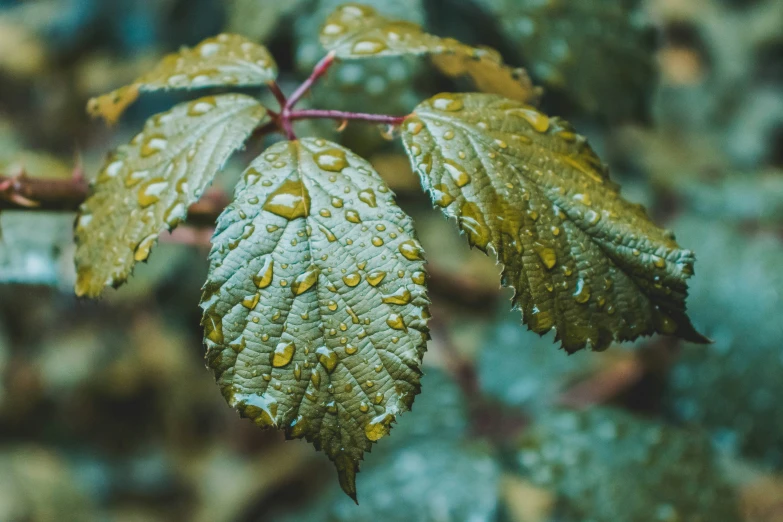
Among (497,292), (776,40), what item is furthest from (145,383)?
(776,40)

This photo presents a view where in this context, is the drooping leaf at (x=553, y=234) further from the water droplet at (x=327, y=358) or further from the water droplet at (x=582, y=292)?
the water droplet at (x=327, y=358)

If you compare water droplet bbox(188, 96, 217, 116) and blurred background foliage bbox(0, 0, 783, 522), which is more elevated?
water droplet bbox(188, 96, 217, 116)

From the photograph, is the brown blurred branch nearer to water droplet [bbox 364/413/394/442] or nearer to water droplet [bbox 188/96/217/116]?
water droplet [bbox 188/96/217/116]

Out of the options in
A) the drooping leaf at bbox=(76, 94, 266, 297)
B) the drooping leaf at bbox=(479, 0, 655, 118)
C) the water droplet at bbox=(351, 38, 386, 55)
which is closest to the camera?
the drooping leaf at bbox=(76, 94, 266, 297)

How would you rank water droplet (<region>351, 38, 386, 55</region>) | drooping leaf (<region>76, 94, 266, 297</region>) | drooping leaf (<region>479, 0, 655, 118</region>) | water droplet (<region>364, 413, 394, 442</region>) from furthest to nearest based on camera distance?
drooping leaf (<region>479, 0, 655, 118</region>), water droplet (<region>351, 38, 386, 55</region>), drooping leaf (<region>76, 94, 266, 297</region>), water droplet (<region>364, 413, 394, 442</region>)

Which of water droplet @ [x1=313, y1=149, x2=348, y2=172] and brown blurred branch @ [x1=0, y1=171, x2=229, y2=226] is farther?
brown blurred branch @ [x1=0, y1=171, x2=229, y2=226]

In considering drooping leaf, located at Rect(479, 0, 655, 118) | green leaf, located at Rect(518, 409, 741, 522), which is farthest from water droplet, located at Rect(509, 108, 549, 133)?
green leaf, located at Rect(518, 409, 741, 522)

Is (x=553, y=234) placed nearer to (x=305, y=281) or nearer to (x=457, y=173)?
(x=457, y=173)
